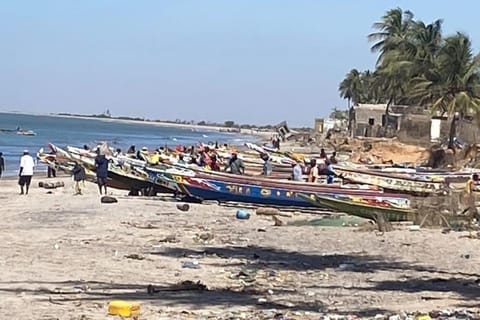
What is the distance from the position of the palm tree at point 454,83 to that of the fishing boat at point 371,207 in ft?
92.0

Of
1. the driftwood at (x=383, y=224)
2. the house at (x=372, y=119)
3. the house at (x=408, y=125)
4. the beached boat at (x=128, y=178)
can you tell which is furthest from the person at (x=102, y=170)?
the house at (x=372, y=119)

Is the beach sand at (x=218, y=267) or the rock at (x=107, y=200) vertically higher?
the beach sand at (x=218, y=267)

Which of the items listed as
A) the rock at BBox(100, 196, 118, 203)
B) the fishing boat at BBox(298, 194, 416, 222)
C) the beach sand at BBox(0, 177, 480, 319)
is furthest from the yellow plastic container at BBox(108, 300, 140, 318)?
the rock at BBox(100, 196, 118, 203)

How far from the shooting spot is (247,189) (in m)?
27.0

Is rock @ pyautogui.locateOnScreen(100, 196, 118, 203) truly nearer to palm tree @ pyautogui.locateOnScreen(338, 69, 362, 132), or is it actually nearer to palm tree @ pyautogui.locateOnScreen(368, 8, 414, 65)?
palm tree @ pyautogui.locateOnScreen(368, 8, 414, 65)

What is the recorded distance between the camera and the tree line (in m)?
52.4

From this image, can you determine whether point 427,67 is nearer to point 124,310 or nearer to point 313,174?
point 313,174

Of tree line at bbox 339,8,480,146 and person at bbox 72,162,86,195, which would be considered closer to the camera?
person at bbox 72,162,86,195

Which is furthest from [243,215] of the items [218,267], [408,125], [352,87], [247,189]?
[352,87]

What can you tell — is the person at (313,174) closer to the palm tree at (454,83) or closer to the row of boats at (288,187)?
the row of boats at (288,187)

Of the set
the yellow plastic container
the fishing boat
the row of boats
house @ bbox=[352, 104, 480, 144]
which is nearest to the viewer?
the yellow plastic container

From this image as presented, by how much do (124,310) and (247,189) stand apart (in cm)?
1667

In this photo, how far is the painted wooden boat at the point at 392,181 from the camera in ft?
99.6

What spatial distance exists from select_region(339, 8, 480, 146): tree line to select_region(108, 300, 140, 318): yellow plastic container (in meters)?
42.0
